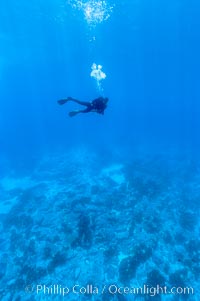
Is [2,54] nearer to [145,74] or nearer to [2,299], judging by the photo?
[2,299]

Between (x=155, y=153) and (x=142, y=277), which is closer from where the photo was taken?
(x=142, y=277)

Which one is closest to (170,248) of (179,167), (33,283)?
(33,283)

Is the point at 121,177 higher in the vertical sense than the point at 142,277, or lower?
higher

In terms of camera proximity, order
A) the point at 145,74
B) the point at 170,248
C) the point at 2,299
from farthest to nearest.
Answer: the point at 145,74, the point at 170,248, the point at 2,299

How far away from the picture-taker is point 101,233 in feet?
57.7

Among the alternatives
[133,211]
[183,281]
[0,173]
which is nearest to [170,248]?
[183,281]

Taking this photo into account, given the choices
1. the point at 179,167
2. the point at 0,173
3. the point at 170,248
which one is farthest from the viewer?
the point at 0,173

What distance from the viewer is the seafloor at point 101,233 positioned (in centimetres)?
1471

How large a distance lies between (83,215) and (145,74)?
323ft

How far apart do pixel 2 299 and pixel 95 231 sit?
7038 millimetres

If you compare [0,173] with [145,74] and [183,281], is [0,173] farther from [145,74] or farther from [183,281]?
[145,74]

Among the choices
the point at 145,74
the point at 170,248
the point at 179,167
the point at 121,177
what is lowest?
the point at 170,248

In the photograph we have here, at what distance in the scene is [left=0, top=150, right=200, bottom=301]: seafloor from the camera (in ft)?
48.3

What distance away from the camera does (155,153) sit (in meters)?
36.4
